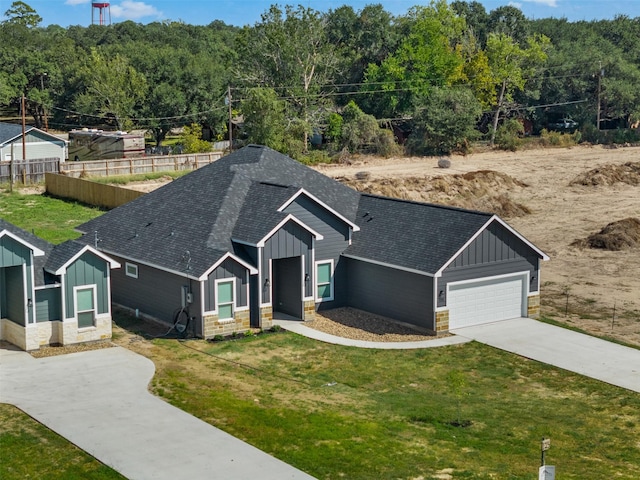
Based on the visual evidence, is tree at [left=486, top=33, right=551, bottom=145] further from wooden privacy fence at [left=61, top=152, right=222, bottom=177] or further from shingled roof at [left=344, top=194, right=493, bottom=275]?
shingled roof at [left=344, top=194, right=493, bottom=275]

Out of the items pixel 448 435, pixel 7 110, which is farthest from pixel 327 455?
pixel 7 110

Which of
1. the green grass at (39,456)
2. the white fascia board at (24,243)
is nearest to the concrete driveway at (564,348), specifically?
the white fascia board at (24,243)

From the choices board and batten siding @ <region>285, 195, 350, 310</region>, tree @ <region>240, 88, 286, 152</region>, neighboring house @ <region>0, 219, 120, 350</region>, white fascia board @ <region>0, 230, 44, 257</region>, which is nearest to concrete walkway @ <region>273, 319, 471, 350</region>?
board and batten siding @ <region>285, 195, 350, 310</region>

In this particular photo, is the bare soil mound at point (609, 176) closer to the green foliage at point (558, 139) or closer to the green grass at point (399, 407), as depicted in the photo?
the green foliage at point (558, 139)

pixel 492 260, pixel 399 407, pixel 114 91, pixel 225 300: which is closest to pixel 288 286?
pixel 225 300

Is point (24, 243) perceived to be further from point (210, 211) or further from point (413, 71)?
point (413, 71)

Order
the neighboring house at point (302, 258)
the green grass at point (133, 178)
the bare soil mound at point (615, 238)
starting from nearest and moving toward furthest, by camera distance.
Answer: the neighboring house at point (302, 258) → the bare soil mound at point (615, 238) → the green grass at point (133, 178)
